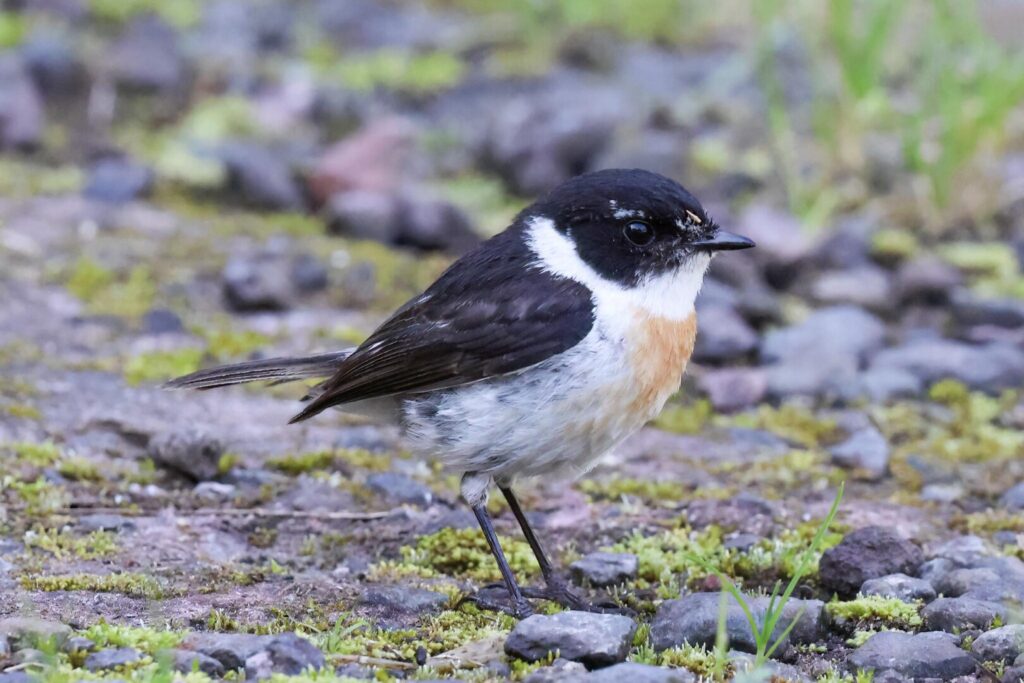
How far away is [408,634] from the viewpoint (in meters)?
3.98

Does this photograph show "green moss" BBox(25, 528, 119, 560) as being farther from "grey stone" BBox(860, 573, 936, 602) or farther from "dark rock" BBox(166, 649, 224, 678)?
"grey stone" BBox(860, 573, 936, 602)

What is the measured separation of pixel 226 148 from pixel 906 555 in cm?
581

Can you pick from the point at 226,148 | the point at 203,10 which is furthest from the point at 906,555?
the point at 203,10

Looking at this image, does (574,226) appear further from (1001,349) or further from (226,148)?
(226,148)

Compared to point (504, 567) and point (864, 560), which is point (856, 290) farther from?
point (504, 567)

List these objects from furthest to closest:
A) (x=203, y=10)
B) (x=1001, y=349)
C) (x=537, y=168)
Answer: (x=203, y=10) → (x=537, y=168) → (x=1001, y=349)

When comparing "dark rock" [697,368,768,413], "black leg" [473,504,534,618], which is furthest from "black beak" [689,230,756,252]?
"dark rock" [697,368,768,413]

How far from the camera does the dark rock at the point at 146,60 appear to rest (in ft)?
32.4

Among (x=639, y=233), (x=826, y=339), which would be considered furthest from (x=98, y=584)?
(x=826, y=339)

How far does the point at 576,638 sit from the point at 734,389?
10.6 ft

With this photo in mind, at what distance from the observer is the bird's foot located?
430cm

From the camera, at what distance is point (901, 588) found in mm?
4328

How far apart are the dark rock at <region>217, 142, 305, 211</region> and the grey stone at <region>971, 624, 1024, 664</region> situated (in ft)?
19.4

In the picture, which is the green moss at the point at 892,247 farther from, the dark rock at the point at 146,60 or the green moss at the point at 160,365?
the dark rock at the point at 146,60
